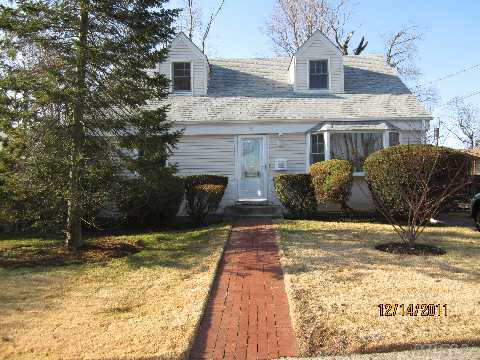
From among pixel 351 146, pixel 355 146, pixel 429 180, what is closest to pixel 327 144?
pixel 351 146

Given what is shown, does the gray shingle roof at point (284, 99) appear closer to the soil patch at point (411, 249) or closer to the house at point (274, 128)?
the house at point (274, 128)

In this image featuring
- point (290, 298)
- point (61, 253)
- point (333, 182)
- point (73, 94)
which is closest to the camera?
point (290, 298)

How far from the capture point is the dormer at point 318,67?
15664 mm

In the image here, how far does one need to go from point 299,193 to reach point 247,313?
24.9 ft

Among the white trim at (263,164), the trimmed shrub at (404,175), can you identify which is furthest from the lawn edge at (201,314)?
the white trim at (263,164)

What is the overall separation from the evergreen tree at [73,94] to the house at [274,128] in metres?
5.01

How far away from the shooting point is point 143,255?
8422 millimetres

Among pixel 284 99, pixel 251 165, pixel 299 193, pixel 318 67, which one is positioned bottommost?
pixel 299 193

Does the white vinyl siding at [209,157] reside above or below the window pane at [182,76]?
below

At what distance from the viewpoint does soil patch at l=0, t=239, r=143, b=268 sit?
26.1 ft

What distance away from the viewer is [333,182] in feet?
38.6

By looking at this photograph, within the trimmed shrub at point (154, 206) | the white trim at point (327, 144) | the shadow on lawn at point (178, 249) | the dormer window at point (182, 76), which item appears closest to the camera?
the shadow on lawn at point (178, 249)

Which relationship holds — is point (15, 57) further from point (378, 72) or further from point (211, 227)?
point (378, 72)

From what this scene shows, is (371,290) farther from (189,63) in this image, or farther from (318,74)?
(189,63)
